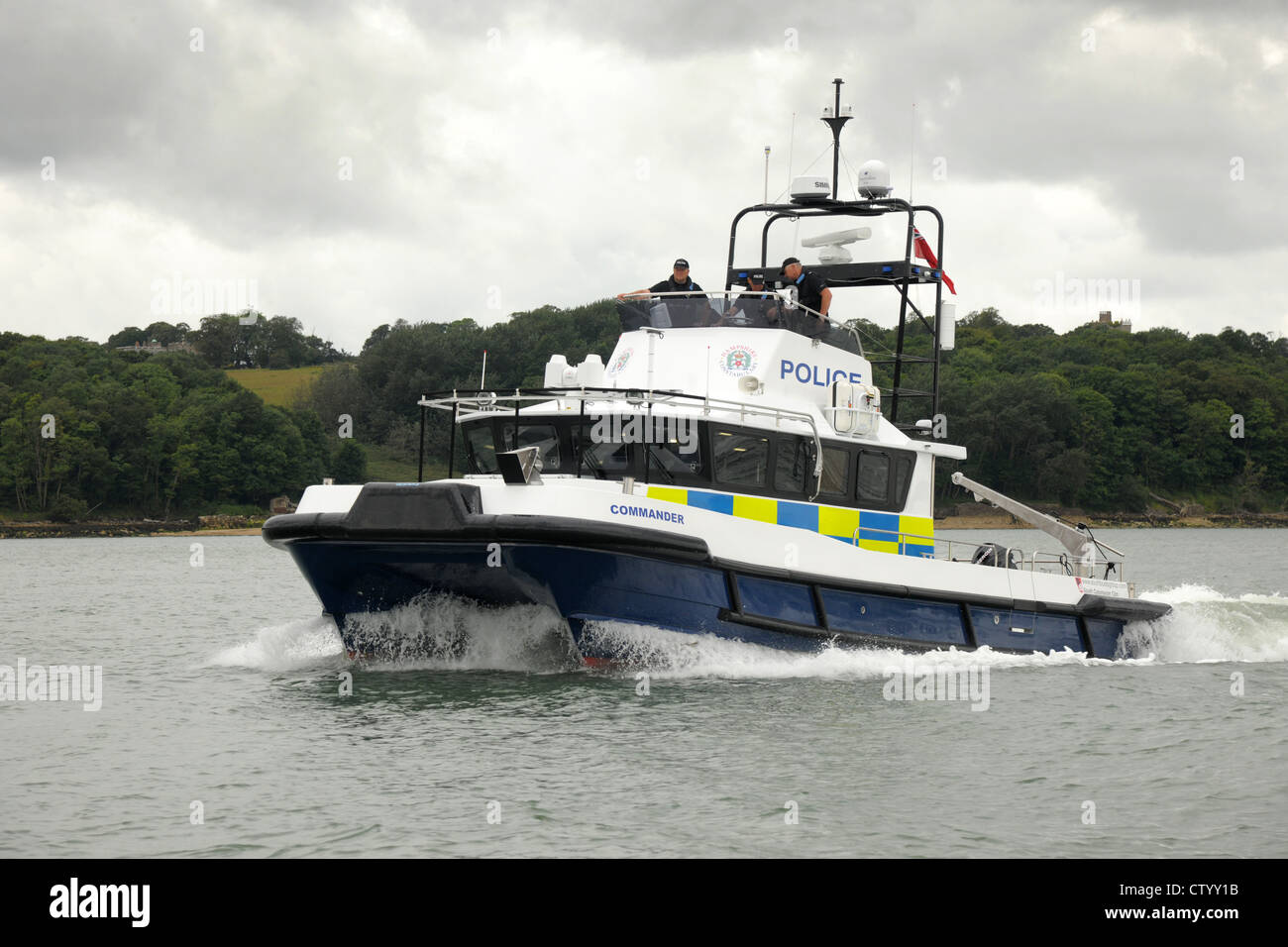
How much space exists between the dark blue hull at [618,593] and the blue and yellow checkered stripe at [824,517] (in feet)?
2.31

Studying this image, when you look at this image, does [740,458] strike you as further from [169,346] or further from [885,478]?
[169,346]

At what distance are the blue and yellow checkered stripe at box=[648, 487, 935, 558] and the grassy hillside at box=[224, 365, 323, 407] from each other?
68.4 metres

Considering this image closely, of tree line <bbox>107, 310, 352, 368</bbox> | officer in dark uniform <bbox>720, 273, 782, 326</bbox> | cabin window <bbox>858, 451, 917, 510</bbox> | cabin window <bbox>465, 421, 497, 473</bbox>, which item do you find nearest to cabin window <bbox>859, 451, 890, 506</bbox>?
cabin window <bbox>858, 451, 917, 510</bbox>

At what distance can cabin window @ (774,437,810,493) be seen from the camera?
13297mm

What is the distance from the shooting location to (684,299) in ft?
46.9

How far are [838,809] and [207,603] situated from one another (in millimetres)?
19080

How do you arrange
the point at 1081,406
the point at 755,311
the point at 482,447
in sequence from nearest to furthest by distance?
the point at 755,311, the point at 482,447, the point at 1081,406

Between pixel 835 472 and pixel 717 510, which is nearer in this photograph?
pixel 717 510

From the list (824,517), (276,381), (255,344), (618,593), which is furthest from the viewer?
(255,344)

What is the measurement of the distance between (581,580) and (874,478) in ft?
12.2

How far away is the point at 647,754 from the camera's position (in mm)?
9766

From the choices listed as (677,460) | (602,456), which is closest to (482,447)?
(602,456)
